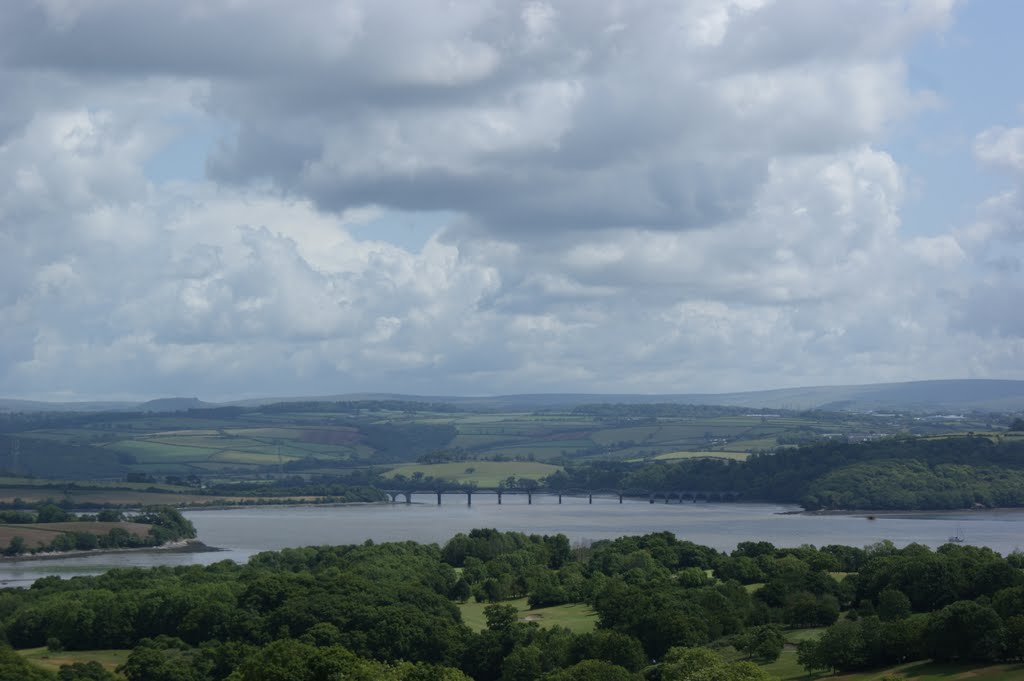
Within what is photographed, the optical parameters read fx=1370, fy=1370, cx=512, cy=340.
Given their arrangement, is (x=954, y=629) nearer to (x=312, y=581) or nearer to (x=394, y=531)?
(x=312, y=581)

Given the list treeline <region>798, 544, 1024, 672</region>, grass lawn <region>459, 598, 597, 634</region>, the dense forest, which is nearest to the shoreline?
the dense forest

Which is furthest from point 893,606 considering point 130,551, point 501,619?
point 130,551

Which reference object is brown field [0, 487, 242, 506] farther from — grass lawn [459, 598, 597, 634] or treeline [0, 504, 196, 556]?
grass lawn [459, 598, 597, 634]

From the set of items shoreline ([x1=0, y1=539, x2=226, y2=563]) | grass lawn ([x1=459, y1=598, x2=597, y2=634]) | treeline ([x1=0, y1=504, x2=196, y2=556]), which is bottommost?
shoreline ([x1=0, y1=539, x2=226, y2=563])

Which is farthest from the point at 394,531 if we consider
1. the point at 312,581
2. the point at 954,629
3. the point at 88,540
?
the point at 954,629

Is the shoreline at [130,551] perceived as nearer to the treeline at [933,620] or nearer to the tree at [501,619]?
the tree at [501,619]

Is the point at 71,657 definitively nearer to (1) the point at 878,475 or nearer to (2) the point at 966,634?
(2) the point at 966,634

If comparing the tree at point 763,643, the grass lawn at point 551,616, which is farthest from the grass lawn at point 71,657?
the tree at point 763,643
